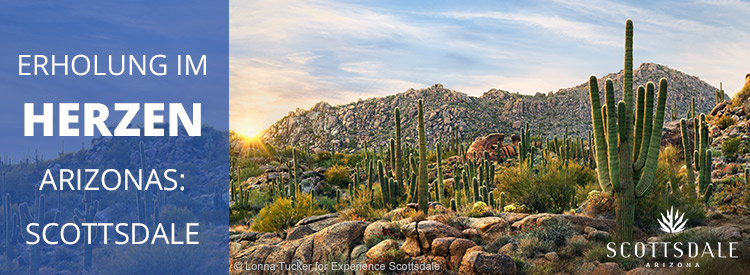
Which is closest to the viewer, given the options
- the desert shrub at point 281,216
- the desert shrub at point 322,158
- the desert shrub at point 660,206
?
the desert shrub at point 660,206

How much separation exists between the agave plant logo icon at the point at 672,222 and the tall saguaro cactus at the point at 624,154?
1.29m

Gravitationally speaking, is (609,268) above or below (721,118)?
below

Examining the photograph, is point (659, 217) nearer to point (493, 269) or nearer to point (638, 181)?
point (638, 181)

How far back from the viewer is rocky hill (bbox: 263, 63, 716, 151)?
298ft

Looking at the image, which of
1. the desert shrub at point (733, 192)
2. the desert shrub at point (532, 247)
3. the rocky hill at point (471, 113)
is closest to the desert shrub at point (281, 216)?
the desert shrub at point (532, 247)

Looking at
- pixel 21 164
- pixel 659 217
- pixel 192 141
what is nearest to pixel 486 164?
pixel 659 217

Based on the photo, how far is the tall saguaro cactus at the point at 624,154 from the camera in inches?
556

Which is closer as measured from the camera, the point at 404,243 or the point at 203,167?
the point at 404,243

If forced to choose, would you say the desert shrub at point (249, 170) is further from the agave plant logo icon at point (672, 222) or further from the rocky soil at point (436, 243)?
the agave plant logo icon at point (672, 222)

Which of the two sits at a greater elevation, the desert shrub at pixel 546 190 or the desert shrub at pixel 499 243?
the desert shrub at pixel 546 190

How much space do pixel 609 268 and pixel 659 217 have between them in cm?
477

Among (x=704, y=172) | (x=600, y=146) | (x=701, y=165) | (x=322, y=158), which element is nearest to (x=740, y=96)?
(x=701, y=165)

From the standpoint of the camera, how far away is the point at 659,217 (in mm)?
15969

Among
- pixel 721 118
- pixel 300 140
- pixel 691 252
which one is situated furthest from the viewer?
pixel 300 140
